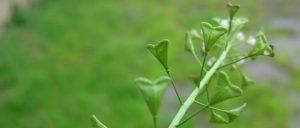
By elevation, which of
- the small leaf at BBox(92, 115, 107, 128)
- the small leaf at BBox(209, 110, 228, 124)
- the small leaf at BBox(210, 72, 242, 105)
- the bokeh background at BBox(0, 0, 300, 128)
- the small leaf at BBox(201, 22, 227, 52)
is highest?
the small leaf at BBox(201, 22, 227, 52)

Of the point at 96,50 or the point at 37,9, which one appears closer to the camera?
the point at 96,50

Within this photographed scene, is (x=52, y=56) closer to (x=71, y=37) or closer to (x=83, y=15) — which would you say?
(x=71, y=37)

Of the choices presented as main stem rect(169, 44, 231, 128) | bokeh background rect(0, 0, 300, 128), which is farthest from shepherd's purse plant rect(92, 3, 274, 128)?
bokeh background rect(0, 0, 300, 128)

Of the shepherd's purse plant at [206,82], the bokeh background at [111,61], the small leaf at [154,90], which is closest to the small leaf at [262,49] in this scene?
the shepherd's purse plant at [206,82]

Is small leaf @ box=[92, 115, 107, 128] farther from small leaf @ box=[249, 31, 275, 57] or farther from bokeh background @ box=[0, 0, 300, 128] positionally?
bokeh background @ box=[0, 0, 300, 128]

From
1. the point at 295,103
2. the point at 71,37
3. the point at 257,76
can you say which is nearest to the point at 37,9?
the point at 71,37

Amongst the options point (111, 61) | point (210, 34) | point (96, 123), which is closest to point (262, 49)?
point (210, 34)
